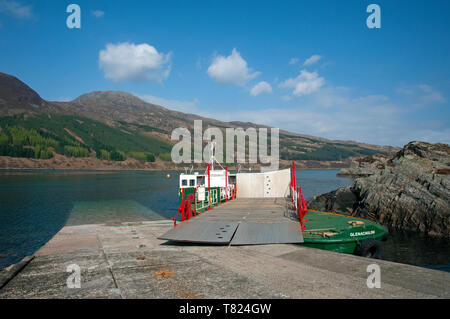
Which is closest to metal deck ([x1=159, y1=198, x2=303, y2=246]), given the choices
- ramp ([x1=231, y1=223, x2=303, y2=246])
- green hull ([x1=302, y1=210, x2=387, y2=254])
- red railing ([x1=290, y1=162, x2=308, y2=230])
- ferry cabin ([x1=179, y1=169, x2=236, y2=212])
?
ramp ([x1=231, y1=223, x2=303, y2=246])

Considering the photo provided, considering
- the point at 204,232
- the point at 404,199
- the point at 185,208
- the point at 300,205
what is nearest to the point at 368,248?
the point at 300,205

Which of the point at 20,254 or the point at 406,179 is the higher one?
the point at 406,179

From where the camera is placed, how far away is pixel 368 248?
1294cm

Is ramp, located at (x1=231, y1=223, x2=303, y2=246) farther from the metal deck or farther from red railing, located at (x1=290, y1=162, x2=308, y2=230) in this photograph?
red railing, located at (x1=290, y1=162, x2=308, y2=230)

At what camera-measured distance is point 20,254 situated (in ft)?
58.1

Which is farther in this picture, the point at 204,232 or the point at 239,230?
the point at 239,230

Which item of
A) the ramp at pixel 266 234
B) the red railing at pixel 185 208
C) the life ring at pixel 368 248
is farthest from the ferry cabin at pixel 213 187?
the life ring at pixel 368 248

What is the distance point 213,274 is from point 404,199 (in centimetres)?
2442

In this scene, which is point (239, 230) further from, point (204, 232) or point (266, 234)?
point (204, 232)

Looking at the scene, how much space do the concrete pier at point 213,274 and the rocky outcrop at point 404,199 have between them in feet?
61.3
